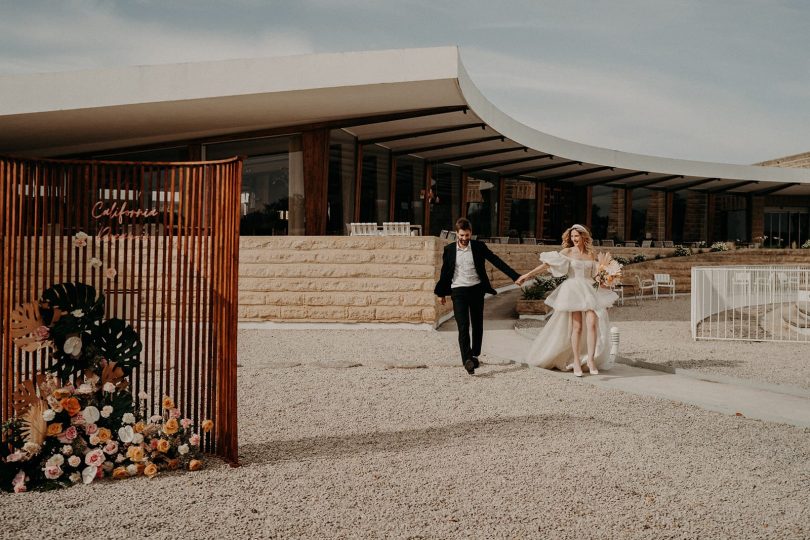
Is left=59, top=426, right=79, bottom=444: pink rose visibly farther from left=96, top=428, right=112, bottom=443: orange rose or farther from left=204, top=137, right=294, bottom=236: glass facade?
left=204, top=137, right=294, bottom=236: glass facade

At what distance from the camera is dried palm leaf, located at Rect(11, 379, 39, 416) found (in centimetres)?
403

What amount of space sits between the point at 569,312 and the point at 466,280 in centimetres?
128

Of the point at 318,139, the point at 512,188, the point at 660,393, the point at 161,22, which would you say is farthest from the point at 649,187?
the point at 660,393

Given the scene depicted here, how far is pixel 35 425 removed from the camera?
3.98 meters

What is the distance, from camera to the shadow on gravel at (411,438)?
15.5 feet

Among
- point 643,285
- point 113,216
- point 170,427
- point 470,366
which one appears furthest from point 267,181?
point 170,427

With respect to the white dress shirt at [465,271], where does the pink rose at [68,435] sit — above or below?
below

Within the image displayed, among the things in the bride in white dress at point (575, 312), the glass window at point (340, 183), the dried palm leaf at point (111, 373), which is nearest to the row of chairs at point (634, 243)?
the glass window at point (340, 183)

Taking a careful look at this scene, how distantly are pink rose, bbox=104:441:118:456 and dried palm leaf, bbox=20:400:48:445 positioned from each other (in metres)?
0.35

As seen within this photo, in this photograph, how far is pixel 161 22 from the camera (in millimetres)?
13531

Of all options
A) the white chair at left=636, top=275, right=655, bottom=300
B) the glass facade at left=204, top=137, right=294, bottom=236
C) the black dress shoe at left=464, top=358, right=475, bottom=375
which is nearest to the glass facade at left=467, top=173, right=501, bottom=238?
the white chair at left=636, top=275, right=655, bottom=300

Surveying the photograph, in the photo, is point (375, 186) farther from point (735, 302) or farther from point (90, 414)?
point (90, 414)

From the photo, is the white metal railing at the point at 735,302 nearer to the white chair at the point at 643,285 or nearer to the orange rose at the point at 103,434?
the white chair at the point at 643,285

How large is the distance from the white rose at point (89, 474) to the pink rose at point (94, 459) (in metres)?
0.02
